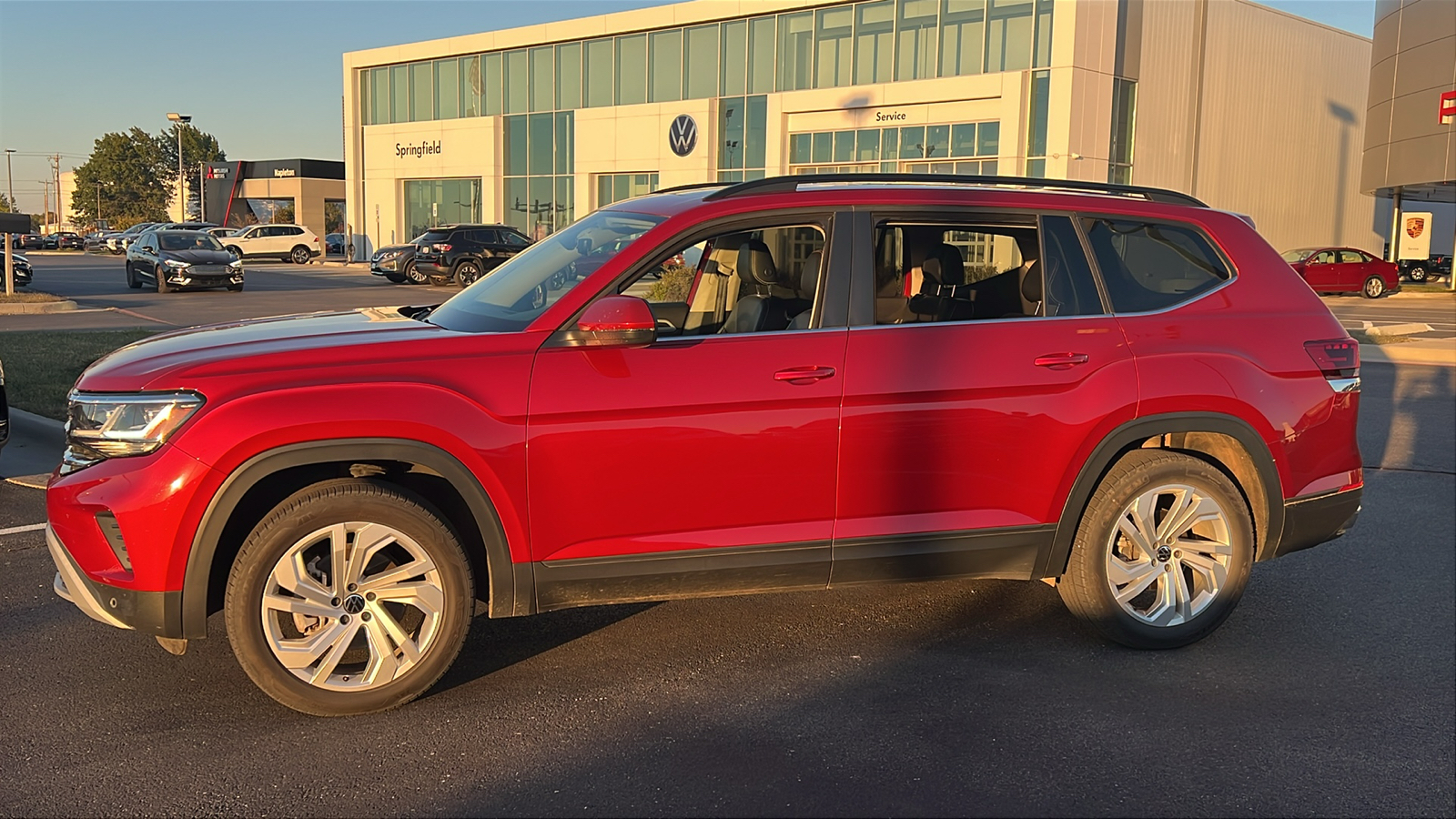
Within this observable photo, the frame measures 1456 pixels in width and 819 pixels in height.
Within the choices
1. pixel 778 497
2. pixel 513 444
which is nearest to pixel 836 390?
pixel 778 497

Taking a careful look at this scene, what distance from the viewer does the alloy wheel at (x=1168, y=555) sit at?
4.95 meters

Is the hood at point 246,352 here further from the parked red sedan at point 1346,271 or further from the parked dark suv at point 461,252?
the parked red sedan at point 1346,271

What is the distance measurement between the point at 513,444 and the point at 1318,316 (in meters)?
3.46

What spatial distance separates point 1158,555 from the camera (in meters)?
5.00

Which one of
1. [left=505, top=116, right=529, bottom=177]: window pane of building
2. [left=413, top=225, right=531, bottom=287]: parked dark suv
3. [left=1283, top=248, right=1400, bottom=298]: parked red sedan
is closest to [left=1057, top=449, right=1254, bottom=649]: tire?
[left=413, top=225, right=531, bottom=287]: parked dark suv

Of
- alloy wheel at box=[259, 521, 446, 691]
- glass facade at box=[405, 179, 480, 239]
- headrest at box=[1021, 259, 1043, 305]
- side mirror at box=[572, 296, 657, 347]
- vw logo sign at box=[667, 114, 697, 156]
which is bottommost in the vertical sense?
alloy wheel at box=[259, 521, 446, 691]

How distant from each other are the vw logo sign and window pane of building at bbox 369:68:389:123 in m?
18.2

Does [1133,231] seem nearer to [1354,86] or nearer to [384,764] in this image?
[384,764]

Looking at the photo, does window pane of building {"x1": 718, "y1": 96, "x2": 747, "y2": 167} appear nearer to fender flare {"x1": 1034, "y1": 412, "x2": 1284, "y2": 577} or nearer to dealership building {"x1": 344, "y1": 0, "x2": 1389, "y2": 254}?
dealership building {"x1": 344, "y1": 0, "x2": 1389, "y2": 254}

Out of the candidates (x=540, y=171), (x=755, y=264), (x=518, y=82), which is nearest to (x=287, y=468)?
(x=755, y=264)

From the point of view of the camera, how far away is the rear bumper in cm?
515

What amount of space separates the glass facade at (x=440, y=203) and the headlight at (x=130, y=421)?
165ft

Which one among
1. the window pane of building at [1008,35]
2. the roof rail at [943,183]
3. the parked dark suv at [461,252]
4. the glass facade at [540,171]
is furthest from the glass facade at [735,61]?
the roof rail at [943,183]

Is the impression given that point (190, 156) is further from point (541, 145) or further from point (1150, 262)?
point (1150, 262)
